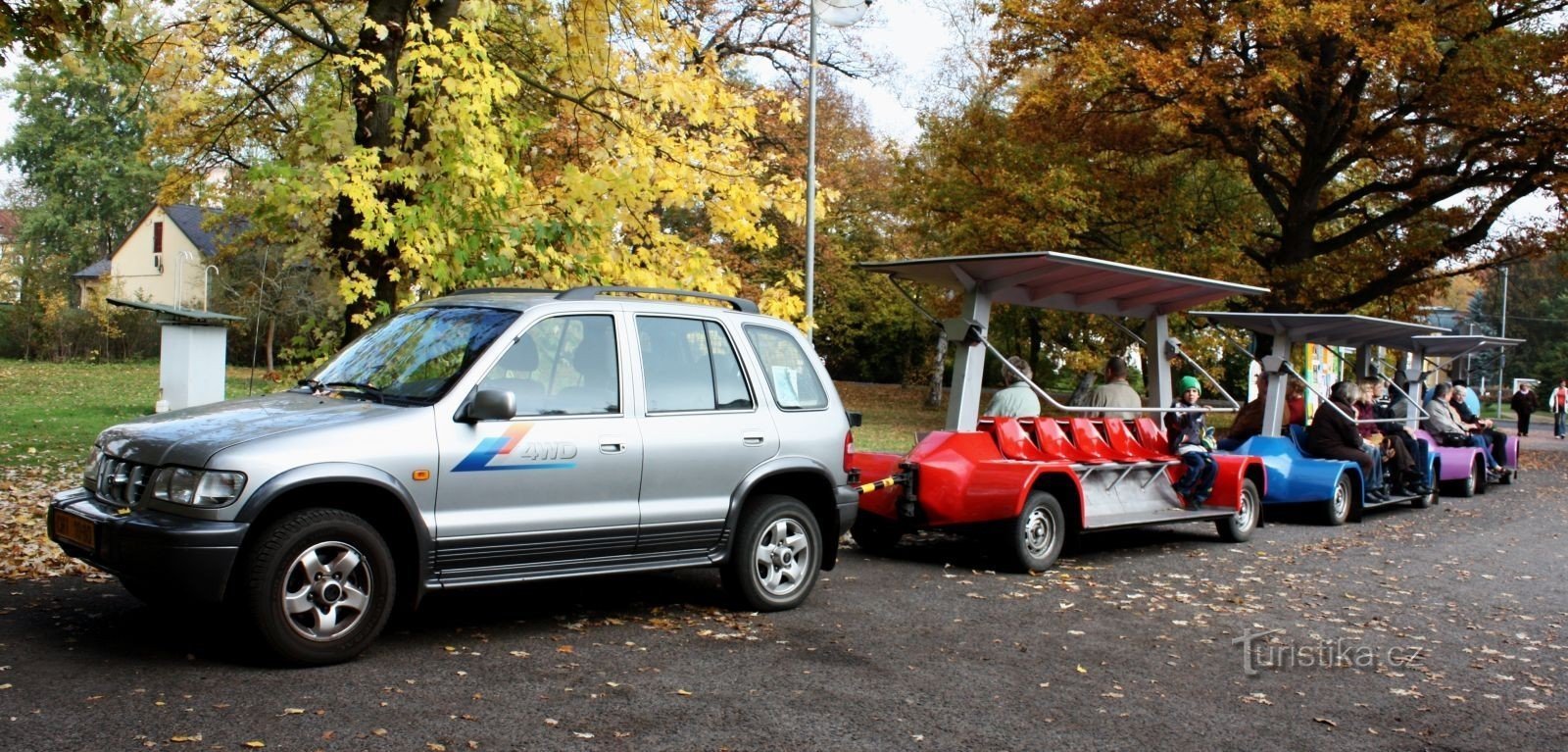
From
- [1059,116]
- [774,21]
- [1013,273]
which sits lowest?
[1013,273]

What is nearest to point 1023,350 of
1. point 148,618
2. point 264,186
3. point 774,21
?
point 774,21

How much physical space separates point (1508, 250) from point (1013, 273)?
21.3m

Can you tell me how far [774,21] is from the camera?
1178 inches

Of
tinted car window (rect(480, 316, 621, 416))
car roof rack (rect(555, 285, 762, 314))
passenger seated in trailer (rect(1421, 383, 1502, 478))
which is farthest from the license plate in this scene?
passenger seated in trailer (rect(1421, 383, 1502, 478))

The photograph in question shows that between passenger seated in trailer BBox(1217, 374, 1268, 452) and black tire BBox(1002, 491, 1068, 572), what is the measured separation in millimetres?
6098

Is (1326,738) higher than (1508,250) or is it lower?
lower

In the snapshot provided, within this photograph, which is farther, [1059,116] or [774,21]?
[774,21]

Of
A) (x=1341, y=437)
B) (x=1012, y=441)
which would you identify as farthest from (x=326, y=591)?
(x=1341, y=437)

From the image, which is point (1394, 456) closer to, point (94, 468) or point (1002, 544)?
point (1002, 544)

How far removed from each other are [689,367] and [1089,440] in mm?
4755

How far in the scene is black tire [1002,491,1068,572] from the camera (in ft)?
31.7

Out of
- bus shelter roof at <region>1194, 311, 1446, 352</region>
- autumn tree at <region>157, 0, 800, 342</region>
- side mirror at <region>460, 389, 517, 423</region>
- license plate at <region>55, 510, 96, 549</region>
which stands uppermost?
autumn tree at <region>157, 0, 800, 342</region>

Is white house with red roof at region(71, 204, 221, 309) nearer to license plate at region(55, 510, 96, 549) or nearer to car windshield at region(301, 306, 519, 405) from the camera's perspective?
car windshield at region(301, 306, 519, 405)

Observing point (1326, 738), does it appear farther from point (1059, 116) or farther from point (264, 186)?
point (1059, 116)
